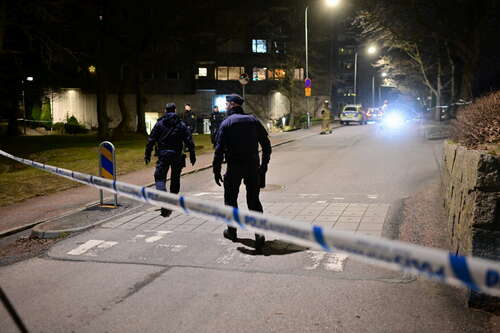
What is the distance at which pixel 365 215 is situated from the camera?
8.77 meters

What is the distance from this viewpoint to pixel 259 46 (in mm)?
60188

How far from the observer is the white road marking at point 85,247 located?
704cm

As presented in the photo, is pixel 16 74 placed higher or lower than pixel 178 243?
higher

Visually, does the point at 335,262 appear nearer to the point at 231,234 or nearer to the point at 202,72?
the point at 231,234

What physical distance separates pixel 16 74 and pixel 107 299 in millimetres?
35160

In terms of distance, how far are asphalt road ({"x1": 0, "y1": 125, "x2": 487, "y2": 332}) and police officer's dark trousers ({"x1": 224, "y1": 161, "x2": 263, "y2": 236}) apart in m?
0.64

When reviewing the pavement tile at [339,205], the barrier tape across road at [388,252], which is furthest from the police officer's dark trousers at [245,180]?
the pavement tile at [339,205]

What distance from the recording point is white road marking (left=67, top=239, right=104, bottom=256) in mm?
7039

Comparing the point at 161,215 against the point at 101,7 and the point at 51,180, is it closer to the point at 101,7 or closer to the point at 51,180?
the point at 51,180

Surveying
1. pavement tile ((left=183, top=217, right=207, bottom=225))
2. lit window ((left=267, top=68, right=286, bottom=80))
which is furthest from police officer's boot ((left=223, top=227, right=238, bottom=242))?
lit window ((left=267, top=68, right=286, bottom=80))

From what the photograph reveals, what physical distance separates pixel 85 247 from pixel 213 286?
8.78ft

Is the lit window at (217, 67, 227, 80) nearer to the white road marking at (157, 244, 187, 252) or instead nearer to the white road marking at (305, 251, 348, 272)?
the white road marking at (157, 244, 187, 252)

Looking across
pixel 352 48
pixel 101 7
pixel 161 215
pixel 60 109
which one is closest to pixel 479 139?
pixel 161 215

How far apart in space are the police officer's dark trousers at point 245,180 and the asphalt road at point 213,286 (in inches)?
25.3
